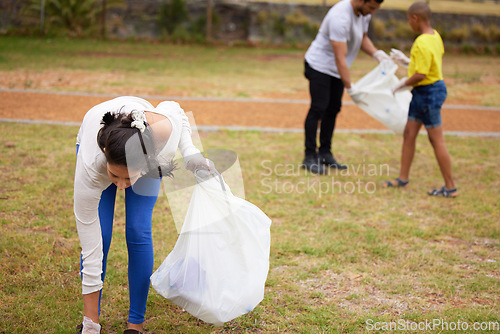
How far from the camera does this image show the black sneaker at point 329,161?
234 inches

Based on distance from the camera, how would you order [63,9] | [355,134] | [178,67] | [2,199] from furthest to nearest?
[63,9]
[178,67]
[355,134]
[2,199]

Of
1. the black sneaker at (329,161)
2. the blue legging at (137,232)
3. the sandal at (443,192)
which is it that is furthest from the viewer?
the black sneaker at (329,161)

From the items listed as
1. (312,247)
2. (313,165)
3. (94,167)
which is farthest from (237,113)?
(94,167)

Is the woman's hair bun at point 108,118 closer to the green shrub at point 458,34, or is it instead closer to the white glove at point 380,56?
the white glove at point 380,56

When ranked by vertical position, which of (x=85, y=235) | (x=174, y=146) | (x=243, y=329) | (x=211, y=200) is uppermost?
(x=174, y=146)

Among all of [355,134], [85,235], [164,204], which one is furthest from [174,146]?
[355,134]

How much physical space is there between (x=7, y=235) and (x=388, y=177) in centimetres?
378

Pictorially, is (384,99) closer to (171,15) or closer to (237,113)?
(237,113)

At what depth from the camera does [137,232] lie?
2.59 m

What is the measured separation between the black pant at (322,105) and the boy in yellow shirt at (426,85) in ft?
2.36

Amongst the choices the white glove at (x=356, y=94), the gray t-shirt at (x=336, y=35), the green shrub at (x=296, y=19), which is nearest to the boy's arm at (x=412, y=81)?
the white glove at (x=356, y=94)

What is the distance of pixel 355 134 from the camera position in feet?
24.1

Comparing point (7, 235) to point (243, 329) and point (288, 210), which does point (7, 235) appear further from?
point (288, 210)

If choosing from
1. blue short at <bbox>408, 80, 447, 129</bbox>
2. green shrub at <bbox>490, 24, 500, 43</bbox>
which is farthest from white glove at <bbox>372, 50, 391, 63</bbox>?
green shrub at <bbox>490, 24, 500, 43</bbox>
